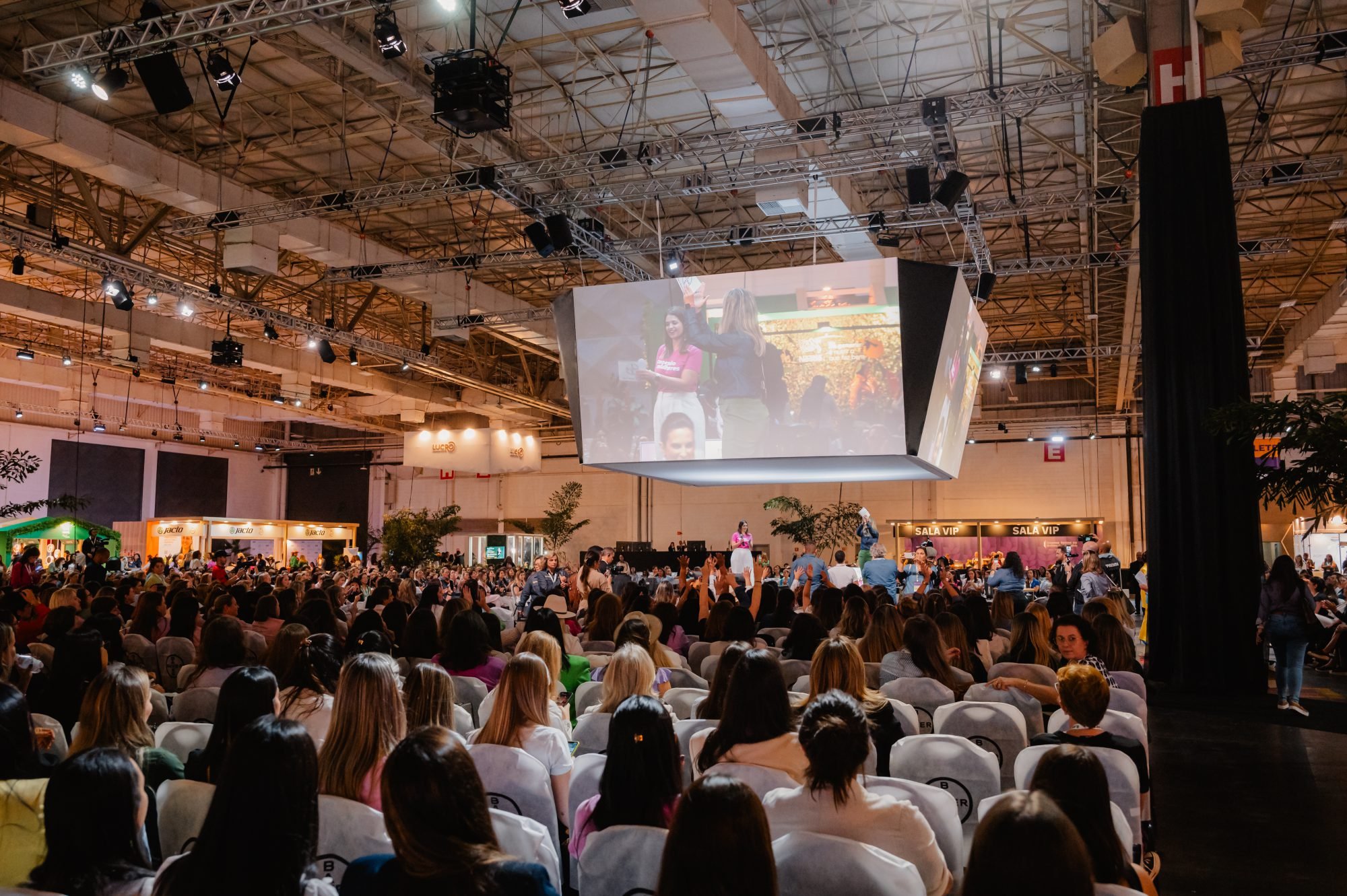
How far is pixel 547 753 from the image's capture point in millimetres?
3344

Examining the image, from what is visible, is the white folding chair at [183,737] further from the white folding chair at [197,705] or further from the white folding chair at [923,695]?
the white folding chair at [923,695]

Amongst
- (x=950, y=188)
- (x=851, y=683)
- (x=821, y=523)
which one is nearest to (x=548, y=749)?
(x=851, y=683)

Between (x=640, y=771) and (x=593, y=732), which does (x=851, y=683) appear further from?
(x=640, y=771)

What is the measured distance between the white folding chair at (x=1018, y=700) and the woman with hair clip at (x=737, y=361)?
208 inches

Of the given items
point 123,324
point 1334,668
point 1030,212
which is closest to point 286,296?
point 123,324

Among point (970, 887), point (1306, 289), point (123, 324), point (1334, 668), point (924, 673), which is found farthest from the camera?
point (1306, 289)

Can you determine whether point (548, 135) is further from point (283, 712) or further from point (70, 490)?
point (70, 490)

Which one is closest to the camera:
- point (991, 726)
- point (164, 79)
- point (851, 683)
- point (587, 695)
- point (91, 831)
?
point (91, 831)

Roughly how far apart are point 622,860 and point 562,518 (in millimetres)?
23717

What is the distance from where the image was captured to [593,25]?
977cm

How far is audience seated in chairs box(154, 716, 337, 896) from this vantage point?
179 centimetres

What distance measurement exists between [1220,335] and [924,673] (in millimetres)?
4546

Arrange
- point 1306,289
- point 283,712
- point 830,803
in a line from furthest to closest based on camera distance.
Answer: point 1306,289
point 283,712
point 830,803

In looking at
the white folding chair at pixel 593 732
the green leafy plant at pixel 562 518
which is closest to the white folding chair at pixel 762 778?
the white folding chair at pixel 593 732
